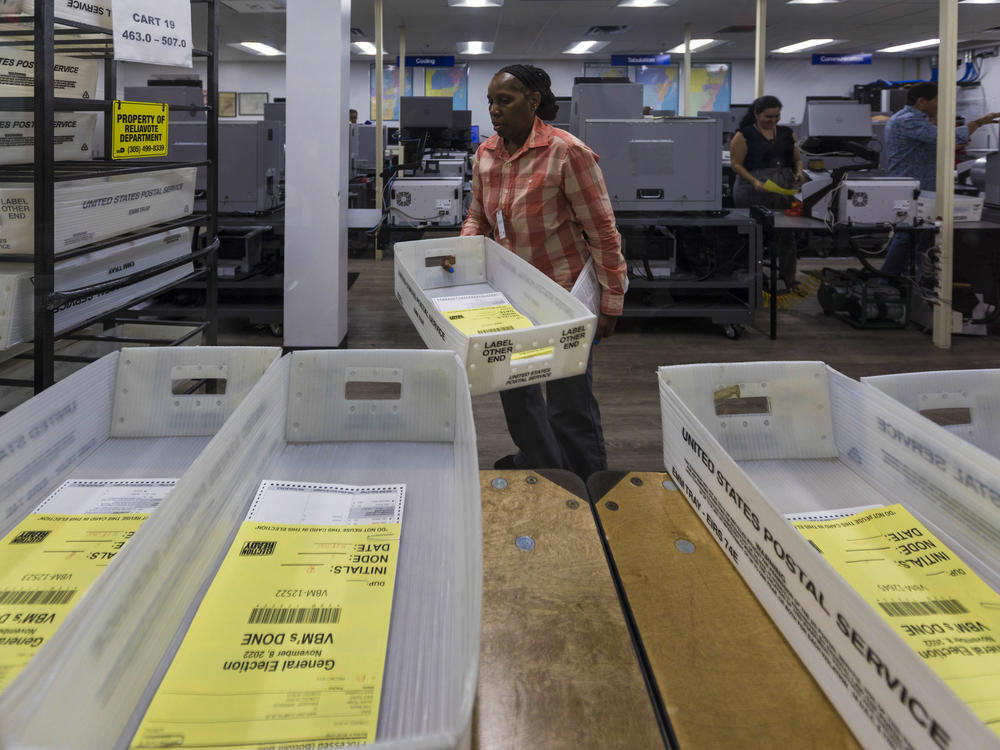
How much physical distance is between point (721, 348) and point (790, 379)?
302 centimetres

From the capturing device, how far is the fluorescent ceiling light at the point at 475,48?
939 cm

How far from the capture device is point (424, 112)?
5.59 m

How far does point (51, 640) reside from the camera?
44cm

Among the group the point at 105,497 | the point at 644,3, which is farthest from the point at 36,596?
the point at 644,3

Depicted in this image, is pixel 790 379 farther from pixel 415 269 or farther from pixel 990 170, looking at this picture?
pixel 990 170

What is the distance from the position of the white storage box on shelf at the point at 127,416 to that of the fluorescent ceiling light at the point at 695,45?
5.72 meters

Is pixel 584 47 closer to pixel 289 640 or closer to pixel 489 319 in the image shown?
pixel 489 319

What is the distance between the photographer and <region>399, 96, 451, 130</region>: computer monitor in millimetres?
5570

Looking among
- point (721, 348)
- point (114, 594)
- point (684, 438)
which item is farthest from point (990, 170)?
point (114, 594)

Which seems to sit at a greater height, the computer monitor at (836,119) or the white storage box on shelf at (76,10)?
the computer monitor at (836,119)

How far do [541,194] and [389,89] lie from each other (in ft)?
23.3

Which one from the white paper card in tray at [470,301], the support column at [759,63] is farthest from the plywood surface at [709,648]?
the support column at [759,63]

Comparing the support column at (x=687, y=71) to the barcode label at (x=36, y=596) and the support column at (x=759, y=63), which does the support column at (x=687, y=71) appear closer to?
the support column at (x=759, y=63)

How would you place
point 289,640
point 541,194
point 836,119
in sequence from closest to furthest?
point 289,640, point 541,194, point 836,119
